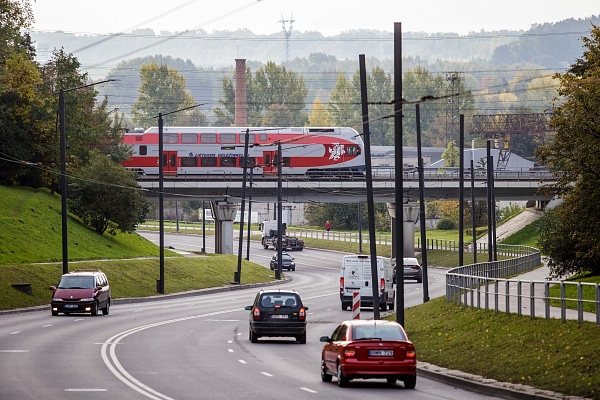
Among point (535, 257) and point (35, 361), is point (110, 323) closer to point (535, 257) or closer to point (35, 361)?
point (35, 361)

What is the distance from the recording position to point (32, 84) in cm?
6912

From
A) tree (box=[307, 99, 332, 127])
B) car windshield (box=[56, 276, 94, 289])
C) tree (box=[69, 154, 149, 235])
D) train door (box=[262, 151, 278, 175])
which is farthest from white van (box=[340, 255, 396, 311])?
tree (box=[307, 99, 332, 127])

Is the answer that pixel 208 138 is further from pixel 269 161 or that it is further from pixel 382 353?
pixel 382 353

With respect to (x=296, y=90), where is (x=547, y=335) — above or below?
below

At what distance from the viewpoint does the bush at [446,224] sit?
124375mm

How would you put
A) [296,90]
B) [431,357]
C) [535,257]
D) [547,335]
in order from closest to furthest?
[547,335], [431,357], [535,257], [296,90]

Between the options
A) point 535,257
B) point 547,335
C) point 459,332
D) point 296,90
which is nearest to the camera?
point 547,335

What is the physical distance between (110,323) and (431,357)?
51.4 feet

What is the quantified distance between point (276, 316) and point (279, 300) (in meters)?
0.51

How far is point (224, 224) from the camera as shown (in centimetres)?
8988

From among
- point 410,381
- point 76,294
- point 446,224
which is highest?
point 410,381

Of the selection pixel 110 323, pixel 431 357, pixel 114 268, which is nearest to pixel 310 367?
pixel 431 357

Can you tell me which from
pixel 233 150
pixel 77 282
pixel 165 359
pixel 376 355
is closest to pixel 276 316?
pixel 165 359

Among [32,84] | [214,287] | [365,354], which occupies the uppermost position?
[32,84]
